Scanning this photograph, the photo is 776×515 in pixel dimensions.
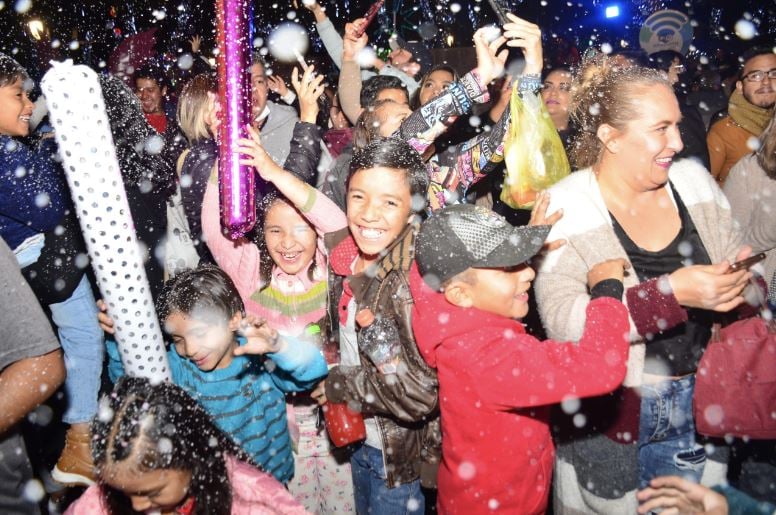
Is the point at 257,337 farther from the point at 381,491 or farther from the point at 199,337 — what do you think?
the point at 381,491

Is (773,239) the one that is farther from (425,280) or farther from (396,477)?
(396,477)

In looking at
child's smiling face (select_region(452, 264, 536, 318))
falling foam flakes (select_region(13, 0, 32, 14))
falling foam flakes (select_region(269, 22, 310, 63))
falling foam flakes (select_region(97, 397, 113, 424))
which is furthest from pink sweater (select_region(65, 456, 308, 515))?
falling foam flakes (select_region(13, 0, 32, 14))

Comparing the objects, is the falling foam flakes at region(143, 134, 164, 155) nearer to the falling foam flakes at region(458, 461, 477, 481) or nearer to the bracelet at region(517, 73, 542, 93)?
the bracelet at region(517, 73, 542, 93)

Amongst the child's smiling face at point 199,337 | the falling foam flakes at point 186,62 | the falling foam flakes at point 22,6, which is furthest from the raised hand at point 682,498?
the falling foam flakes at point 22,6

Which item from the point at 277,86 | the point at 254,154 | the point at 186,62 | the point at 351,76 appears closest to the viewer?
the point at 254,154

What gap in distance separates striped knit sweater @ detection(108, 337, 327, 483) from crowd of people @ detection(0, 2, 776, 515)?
0.01 metres

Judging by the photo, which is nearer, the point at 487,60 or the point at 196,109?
the point at 487,60

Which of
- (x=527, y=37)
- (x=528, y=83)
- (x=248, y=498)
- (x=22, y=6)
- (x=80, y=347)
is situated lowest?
(x=80, y=347)

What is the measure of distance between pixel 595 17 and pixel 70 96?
13.9 metres

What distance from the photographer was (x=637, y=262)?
195 centimetres

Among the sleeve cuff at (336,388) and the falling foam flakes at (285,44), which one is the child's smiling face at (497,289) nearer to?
the sleeve cuff at (336,388)

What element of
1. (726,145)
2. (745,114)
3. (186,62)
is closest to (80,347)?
(186,62)

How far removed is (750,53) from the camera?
4.20m

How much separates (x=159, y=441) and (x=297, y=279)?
1.18m
